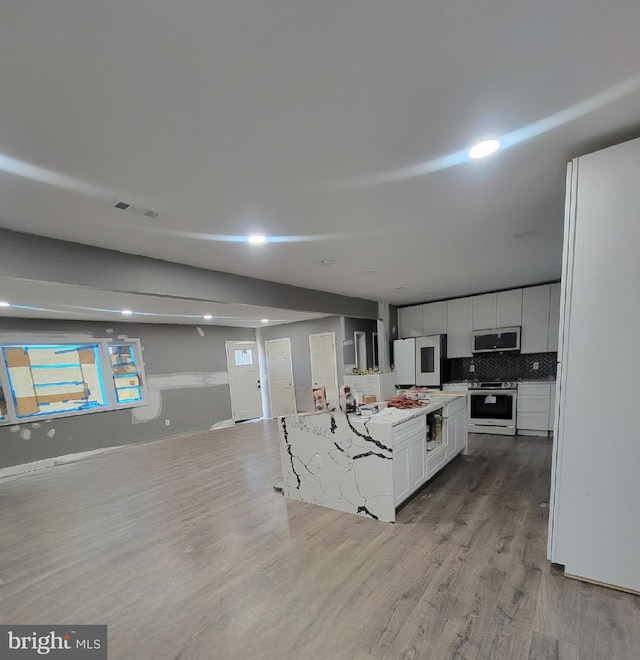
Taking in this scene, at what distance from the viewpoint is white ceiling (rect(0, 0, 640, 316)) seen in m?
0.90

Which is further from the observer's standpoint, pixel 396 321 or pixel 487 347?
pixel 396 321

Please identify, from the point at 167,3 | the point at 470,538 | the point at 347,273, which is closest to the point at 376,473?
the point at 470,538

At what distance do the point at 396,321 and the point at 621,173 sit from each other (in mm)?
4942

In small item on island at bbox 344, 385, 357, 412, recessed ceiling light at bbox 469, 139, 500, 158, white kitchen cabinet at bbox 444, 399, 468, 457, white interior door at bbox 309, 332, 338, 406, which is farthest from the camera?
white interior door at bbox 309, 332, 338, 406

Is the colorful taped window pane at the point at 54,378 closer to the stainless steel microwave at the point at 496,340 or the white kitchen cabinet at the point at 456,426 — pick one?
the white kitchen cabinet at the point at 456,426

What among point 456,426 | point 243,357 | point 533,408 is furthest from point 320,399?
point 243,357

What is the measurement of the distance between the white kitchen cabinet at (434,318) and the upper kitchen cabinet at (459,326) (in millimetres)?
94

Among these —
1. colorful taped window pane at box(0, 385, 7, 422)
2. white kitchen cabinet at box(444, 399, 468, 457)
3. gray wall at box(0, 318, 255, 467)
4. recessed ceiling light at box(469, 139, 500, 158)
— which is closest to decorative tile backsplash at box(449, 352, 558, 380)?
white kitchen cabinet at box(444, 399, 468, 457)

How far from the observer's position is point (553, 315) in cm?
475

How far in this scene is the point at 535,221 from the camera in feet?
8.04

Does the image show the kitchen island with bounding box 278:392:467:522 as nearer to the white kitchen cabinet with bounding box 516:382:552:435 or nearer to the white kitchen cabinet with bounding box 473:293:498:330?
the white kitchen cabinet with bounding box 516:382:552:435

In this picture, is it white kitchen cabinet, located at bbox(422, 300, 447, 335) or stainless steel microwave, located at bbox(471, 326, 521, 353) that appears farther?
white kitchen cabinet, located at bbox(422, 300, 447, 335)

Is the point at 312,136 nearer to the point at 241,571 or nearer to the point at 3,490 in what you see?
the point at 241,571

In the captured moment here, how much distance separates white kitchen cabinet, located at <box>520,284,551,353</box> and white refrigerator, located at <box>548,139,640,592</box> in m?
3.69
